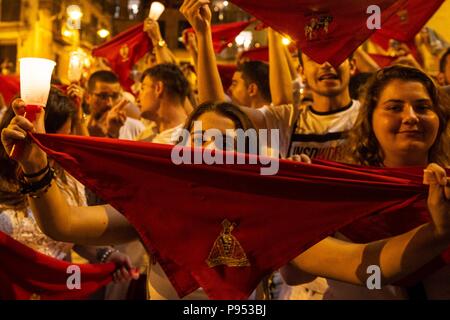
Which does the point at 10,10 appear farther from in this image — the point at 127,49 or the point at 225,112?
the point at 225,112

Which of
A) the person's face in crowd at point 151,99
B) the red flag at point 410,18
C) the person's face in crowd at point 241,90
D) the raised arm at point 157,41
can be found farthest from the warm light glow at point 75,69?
the red flag at point 410,18

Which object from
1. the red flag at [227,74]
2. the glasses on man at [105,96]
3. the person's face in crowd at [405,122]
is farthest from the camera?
the red flag at [227,74]

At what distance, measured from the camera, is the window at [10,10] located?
1065 inches

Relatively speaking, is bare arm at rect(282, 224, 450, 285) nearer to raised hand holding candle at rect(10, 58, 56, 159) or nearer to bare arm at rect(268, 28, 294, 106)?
raised hand holding candle at rect(10, 58, 56, 159)

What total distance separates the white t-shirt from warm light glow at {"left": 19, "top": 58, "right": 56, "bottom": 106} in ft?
5.16

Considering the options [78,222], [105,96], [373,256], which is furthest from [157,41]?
[373,256]

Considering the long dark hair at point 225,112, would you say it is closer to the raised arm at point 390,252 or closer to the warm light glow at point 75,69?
the raised arm at point 390,252

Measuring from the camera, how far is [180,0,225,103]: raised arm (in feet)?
9.48

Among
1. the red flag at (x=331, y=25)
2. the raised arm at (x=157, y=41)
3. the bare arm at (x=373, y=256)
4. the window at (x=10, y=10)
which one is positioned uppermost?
the window at (x=10, y=10)

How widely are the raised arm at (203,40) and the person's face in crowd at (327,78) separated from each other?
2.35ft

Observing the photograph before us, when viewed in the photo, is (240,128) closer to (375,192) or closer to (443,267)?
(375,192)

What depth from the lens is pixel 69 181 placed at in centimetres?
299

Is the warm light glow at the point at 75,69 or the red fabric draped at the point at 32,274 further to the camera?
the warm light glow at the point at 75,69

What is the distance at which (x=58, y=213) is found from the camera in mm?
2078
